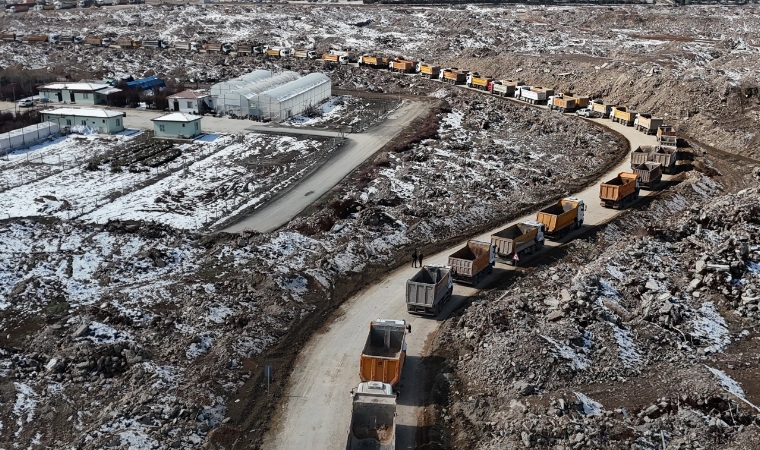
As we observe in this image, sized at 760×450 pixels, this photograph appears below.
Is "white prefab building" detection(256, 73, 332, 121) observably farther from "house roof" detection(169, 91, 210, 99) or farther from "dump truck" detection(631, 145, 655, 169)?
"dump truck" detection(631, 145, 655, 169)

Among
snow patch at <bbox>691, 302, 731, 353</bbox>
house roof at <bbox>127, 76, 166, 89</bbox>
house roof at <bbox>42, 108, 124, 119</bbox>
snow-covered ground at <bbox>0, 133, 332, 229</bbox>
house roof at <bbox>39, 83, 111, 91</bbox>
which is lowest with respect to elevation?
snow-covered ground at <bbox>0, 133, 332, 229</bbox>

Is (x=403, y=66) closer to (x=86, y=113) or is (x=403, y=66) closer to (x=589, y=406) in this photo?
(x=86, y=113)

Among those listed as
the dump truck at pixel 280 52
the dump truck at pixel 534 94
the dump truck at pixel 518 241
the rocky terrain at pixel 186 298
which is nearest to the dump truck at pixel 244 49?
the dump truck at pixel 280 52

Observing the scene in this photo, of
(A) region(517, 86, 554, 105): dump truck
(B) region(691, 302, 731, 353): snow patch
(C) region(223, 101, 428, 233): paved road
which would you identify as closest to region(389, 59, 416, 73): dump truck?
(A) region(517, 86, 554, 105): dump truck

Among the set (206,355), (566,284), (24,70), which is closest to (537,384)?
(566,284)

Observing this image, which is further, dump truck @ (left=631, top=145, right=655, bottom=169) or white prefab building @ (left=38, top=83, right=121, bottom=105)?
white prefab building @ (left=38, top=83, right=121, bottom=105)

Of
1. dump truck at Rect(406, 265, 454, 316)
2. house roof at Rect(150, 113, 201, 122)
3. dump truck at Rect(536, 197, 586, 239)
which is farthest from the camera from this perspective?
house roof at Rect(150, 113, 201, 122)
